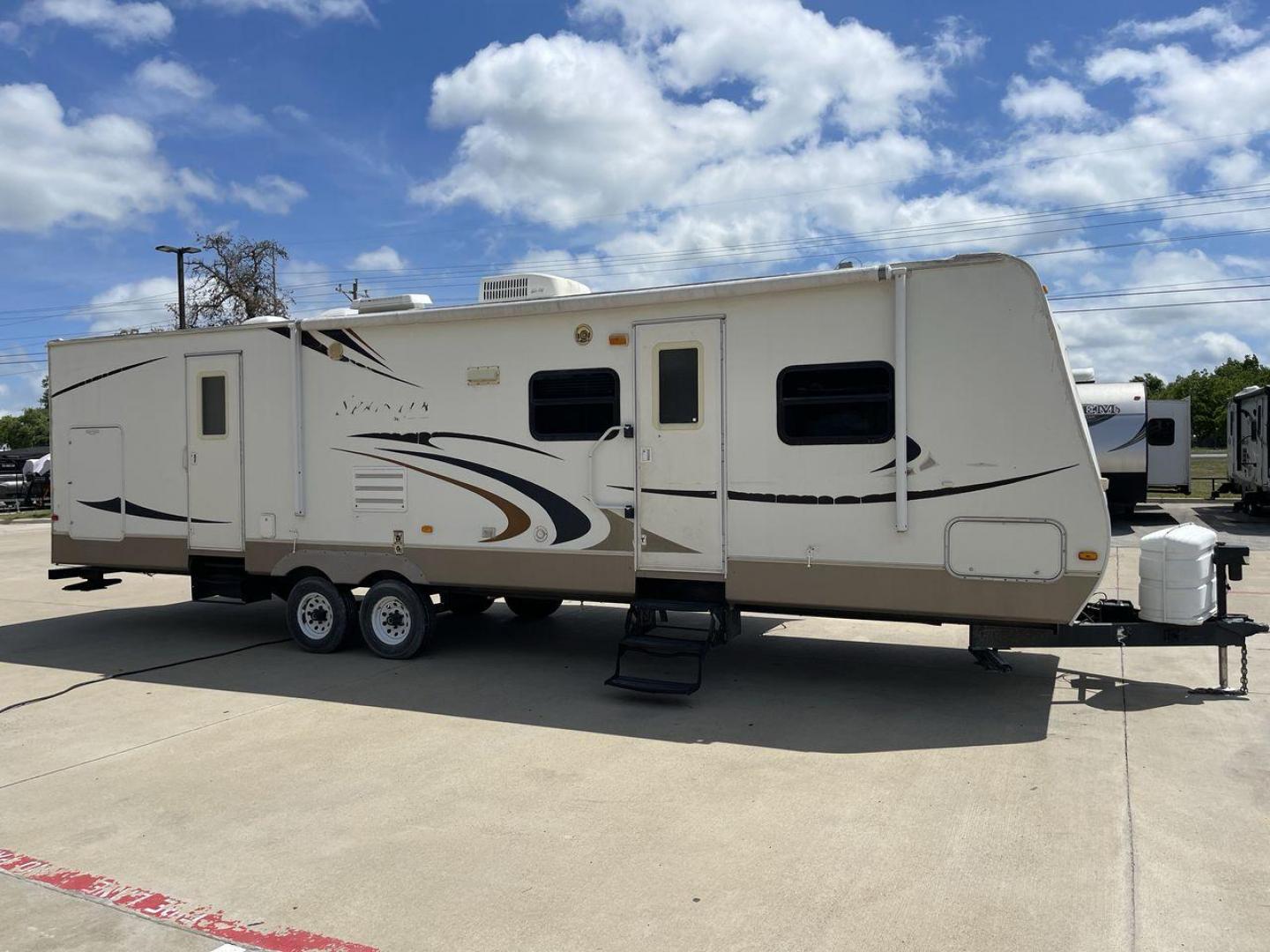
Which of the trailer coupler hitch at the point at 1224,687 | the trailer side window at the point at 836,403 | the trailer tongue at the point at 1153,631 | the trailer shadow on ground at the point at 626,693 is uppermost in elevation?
the trailer side window at the point at 836,403

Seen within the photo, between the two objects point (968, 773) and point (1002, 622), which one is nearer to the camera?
point (968, 773)

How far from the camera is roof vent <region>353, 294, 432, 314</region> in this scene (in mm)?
8438

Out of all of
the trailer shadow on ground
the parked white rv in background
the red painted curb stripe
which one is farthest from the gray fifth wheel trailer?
the parked white rv in background

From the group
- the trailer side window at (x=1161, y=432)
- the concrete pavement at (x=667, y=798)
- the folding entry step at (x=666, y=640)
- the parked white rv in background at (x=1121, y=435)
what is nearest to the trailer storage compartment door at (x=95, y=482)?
the concrete pavement at (x=667, y=798)

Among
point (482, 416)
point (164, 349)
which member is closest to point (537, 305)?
point (482, 416)

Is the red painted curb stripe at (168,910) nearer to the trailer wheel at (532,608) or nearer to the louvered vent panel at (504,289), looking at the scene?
the louvered vent panel at (504,289)

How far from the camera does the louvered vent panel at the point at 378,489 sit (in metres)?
8.33

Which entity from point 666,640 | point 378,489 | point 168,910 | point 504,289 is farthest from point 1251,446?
point 168,910

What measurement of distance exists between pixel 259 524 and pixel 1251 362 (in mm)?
96511

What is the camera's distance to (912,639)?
9.05 meters

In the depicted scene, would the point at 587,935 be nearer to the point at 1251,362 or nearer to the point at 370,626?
the point at 370,626

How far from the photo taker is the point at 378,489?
27.6 ft

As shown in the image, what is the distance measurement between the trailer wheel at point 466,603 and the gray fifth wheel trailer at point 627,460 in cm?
7

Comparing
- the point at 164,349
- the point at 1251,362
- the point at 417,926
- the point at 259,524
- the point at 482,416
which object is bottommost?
the point at 417,926
